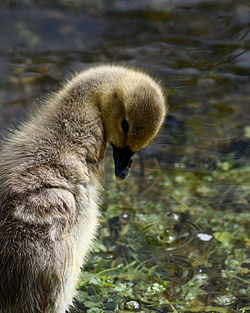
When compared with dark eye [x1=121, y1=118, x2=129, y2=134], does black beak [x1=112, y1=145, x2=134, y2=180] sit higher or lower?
lower

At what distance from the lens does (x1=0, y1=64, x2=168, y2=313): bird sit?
8.53ft

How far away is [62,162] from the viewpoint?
9.30 ft

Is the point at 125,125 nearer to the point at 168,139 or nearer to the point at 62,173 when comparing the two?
the point at 62,173

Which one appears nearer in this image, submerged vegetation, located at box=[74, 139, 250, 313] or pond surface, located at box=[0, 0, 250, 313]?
submerged vegetation, located at box=[74, 139, 250, 313]

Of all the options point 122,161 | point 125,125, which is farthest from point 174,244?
point 125,125

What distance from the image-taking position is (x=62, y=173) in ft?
9.23

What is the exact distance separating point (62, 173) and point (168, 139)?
2.21m

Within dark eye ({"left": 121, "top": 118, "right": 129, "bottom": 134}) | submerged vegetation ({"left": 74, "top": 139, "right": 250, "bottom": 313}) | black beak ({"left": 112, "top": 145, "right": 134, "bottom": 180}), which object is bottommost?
submerged vegetation ({"left": 74, "top": 139, "right": 250, "bottom": 313})

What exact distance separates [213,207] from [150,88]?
1394 millimetres

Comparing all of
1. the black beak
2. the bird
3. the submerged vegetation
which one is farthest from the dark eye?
the submerged vegetation

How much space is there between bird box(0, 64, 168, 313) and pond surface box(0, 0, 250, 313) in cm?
61

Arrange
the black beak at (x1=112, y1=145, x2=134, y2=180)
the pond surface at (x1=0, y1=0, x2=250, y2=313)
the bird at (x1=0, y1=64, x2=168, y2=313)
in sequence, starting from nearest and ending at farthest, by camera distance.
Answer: the bird at (x1=0, y1=64, x2=168, y2=313), the black beak at (x1=112, y1=145, x2=134, y2=180), the pond surface at (x1=0, y1=0, x2=250, y2=313)

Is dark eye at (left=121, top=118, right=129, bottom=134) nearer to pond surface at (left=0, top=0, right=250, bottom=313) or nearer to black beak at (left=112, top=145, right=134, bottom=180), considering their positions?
black beak at (left=112, top=145, right=134, bottom=180)

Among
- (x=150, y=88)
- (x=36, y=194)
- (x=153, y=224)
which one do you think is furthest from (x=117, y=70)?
(x=153, y=224)
